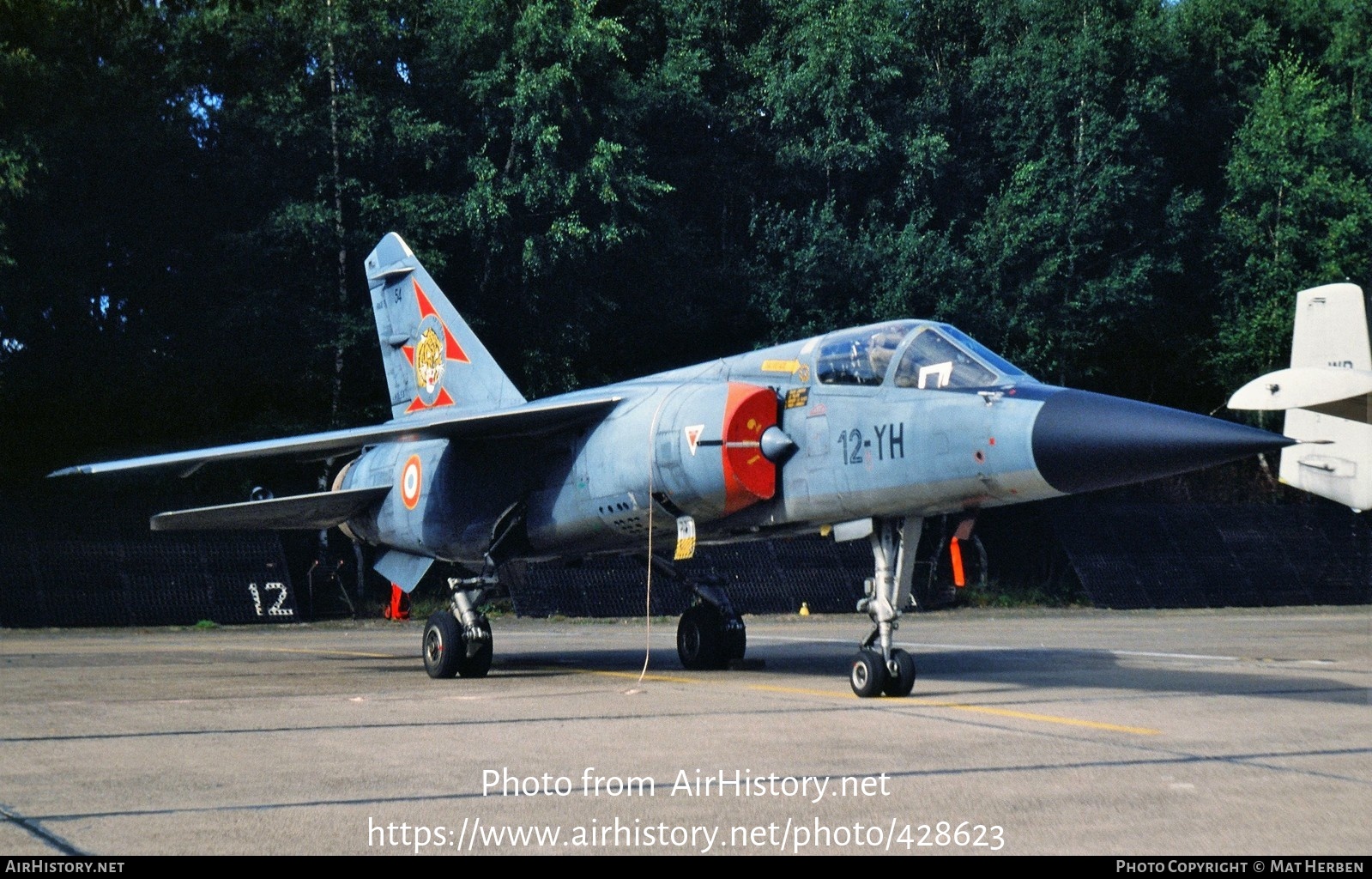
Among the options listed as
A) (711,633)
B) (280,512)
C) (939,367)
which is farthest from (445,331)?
(939,367)

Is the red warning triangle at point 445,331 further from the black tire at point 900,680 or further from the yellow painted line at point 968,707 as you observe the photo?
the black tire at point 900,680

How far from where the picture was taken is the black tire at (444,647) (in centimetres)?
1223

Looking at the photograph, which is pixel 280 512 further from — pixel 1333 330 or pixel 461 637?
pixel 1333 330

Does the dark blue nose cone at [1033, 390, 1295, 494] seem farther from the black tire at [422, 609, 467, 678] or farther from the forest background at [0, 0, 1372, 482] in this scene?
the forest background at [0, 0, 1372, 482]

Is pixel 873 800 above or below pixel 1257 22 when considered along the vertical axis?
below

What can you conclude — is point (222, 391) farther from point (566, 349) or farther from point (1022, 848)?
point (1022, 848)

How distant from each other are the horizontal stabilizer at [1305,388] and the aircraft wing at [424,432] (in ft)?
19.7

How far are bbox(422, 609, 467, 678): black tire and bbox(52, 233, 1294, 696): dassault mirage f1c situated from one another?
0.02 m

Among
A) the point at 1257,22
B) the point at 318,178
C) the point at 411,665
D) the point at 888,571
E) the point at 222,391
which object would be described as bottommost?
the point at 411,665

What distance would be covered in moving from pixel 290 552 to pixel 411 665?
12.2m

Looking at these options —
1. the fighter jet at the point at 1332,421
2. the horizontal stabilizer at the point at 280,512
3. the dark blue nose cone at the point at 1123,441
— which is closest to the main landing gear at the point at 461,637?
the horizontal stabilizer at the point at 280,512

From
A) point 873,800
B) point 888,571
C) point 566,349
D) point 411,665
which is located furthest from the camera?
point 566,349

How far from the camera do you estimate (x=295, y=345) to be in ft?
87.2
